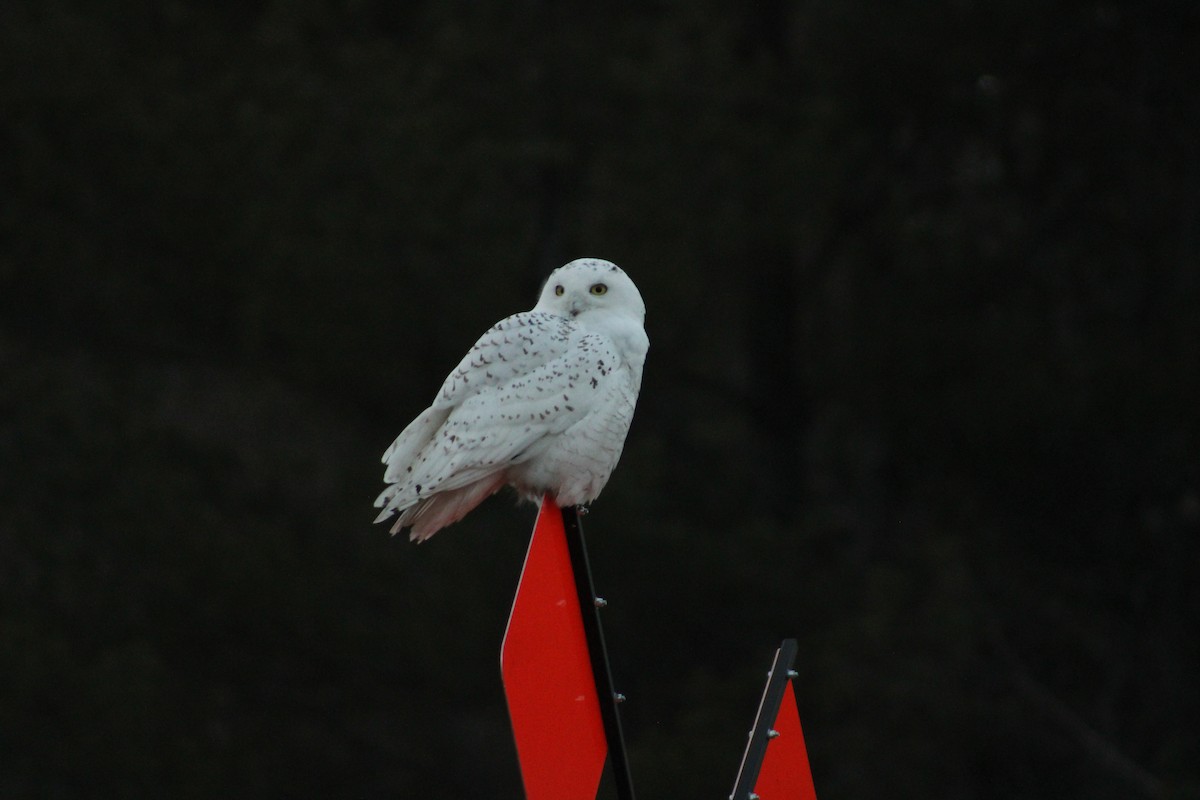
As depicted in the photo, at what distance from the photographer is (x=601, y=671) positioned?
7.39 ft

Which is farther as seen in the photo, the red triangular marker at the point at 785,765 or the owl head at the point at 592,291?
the owl head at the point at 592,291

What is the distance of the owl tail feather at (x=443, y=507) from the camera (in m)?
2.51

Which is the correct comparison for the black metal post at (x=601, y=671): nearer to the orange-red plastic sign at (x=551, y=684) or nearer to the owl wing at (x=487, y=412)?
the orange-red plastic sign at (x=551, y=684)

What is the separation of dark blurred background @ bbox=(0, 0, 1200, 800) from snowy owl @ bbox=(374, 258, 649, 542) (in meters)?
4.08

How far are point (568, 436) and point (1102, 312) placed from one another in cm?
531

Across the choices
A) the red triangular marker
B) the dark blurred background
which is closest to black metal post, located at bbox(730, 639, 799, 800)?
the red triangular marker

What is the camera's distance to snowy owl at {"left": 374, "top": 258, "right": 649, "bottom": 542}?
8.09ft

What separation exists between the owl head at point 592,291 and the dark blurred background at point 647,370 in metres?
4.07

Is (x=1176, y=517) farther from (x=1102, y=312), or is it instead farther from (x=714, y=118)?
(x=714, y=118)

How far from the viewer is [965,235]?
7.21 metres

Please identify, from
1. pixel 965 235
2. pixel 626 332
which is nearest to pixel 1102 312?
pixel 965 235

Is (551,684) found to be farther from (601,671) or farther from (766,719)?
(766,719)

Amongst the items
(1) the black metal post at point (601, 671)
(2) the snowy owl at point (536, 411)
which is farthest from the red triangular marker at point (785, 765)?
(2) the snowy owl at point (536, 411)

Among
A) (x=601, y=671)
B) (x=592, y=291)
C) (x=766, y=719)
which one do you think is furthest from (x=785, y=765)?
(x=592, y=291)
